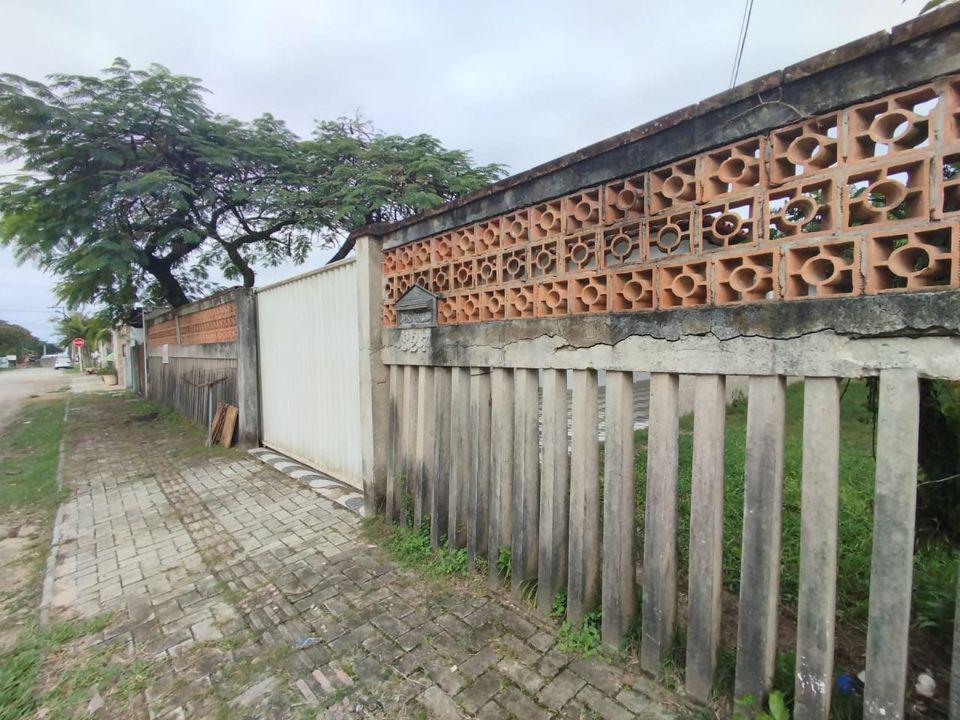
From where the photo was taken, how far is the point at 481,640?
7.70 ft

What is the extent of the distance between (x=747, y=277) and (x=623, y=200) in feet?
2.20

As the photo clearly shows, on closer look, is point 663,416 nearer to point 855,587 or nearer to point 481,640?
point 481,640

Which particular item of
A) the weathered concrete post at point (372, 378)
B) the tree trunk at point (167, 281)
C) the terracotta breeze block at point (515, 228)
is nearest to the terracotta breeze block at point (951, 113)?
the terracotta breeze block at point (515, 228)

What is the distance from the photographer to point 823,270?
162cm

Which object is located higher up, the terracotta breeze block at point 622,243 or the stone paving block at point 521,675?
the terracotta breeze block at point 622,243

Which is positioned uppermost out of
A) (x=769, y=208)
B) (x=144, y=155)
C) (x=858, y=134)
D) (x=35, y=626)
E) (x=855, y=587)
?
(x=144, y=155)

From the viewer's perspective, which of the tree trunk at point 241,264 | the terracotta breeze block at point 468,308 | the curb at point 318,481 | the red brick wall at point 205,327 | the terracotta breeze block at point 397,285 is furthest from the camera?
the tree trunk at point 241,264

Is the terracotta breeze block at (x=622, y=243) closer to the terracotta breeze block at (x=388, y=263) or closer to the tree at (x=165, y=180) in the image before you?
the terracotta breeze block at (x=388, y=263)

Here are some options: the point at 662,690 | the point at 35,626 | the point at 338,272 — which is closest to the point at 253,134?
the point at 338,272

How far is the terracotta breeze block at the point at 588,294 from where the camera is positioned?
7.31 feet

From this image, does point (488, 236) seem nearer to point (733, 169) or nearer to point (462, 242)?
point (462, 242)

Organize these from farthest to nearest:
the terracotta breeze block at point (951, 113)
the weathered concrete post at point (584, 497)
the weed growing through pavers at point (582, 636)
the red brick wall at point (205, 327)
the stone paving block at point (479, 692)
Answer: the red brick wall at point (205, 327) → the weathered concrete post at point (584, 497) → the weed growing through pavers at point (582, 636) → the stone paving block at point (479, 692) → the terracotta breeze block at point (951, 113)

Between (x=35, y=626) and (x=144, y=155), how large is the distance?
358 inches

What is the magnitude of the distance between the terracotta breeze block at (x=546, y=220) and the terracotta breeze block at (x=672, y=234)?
0.51m
